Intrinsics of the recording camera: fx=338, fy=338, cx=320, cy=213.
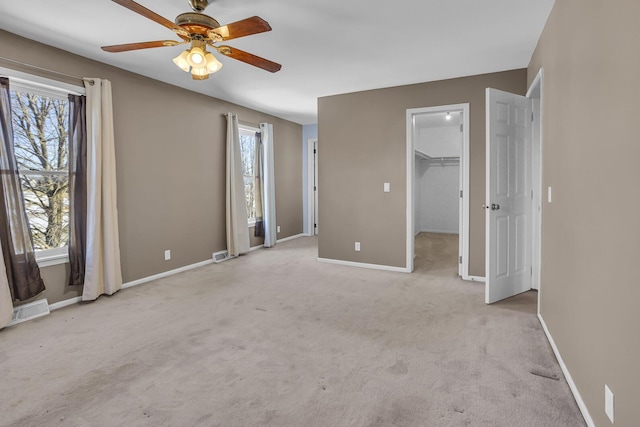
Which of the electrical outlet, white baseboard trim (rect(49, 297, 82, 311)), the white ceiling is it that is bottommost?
white baseboard trim (rect(49, 297, 82, 311))

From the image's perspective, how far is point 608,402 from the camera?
4.58 ft

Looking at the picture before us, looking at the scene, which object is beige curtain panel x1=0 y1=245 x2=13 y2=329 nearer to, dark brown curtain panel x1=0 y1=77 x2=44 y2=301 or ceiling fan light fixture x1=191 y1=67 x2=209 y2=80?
dark brown curtain panel x1=0 y1=77 x2=44 y2=301

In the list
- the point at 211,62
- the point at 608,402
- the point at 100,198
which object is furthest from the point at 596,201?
the point at 100,198

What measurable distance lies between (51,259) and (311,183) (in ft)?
16.6

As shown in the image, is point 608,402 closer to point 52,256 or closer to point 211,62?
point 211,62

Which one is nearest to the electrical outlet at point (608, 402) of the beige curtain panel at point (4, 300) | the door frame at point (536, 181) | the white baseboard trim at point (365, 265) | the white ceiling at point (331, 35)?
the door frame at point (536, 181)

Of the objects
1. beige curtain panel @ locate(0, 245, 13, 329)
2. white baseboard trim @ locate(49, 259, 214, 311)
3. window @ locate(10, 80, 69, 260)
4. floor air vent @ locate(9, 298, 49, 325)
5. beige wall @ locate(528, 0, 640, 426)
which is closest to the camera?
beige wall @ locate(528, 0, 640, 426)

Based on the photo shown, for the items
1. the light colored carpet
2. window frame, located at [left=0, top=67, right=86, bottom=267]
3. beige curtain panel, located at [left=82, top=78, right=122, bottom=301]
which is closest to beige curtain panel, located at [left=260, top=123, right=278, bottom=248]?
the light colored carpet

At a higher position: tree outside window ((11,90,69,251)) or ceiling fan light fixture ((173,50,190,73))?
ceiling fan light fixture ((173,50,190,73))

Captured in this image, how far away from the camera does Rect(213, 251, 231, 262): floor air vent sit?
16.9 ft

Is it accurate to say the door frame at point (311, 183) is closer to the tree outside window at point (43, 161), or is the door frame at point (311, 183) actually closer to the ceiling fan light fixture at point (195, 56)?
the tree outside window at point (43, 161)

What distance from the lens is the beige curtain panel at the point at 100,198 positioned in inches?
134

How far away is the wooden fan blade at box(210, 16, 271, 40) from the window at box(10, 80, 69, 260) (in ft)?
7.25

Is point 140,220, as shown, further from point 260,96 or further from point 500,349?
point 500,349
